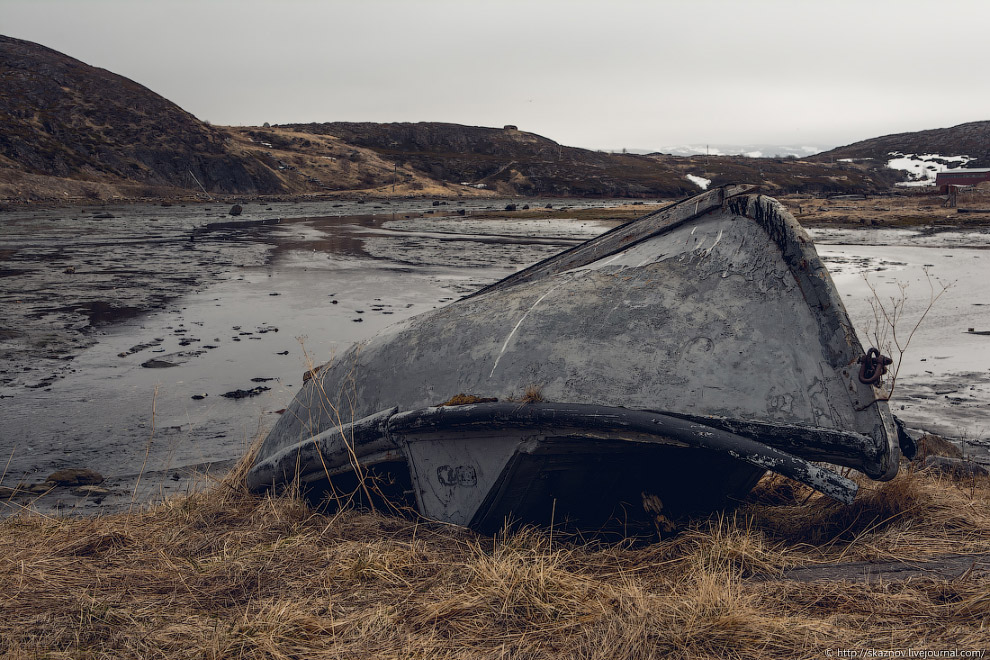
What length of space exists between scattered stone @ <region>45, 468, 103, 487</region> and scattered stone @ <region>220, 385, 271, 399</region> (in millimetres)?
1817

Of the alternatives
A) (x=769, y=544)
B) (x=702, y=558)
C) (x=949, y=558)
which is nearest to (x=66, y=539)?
(x=702, y=558)

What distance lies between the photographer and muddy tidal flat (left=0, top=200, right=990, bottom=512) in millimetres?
5305

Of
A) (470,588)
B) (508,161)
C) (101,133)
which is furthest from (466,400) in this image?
(508,161)

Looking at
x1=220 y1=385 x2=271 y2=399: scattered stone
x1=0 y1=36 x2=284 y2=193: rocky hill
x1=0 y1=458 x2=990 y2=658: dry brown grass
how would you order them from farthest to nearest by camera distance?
1. x1=0 y1=36 x2=284 y2=193: rocky hill
2. x1=220 y1=385 x2=271 y2=399: scattered stone
3. x1=0 y1=458 x2=990 y2=658: dry brown grass

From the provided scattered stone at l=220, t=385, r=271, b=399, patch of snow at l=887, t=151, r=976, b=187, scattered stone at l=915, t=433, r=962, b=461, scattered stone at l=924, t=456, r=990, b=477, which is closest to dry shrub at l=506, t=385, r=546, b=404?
scattered stone at l=924, t=456, r=990, b=477

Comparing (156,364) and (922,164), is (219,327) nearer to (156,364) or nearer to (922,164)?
(156,364)

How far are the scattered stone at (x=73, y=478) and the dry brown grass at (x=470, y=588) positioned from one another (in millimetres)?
962

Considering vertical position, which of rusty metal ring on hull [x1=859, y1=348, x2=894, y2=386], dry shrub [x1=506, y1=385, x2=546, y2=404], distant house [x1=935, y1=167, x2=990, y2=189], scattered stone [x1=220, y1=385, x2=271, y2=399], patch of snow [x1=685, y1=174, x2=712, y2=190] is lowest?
scattered stone [x1=220, y1=385, x2=271, y2=399]

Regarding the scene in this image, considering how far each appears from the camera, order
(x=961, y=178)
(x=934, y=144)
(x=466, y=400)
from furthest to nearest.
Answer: (x=934, y=144) < (x=961, y=178) < (x=466, y=400)

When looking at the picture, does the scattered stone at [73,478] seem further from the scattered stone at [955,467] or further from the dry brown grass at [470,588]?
the scattered stone at [955,467]

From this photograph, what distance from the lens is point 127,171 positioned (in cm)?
5353

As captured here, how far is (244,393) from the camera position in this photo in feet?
21.4

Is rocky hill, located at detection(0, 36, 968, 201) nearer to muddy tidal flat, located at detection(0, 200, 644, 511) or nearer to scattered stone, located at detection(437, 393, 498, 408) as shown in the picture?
muddy tidal flat, located at detection(0, 200, 644, 511)

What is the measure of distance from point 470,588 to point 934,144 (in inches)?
5663
